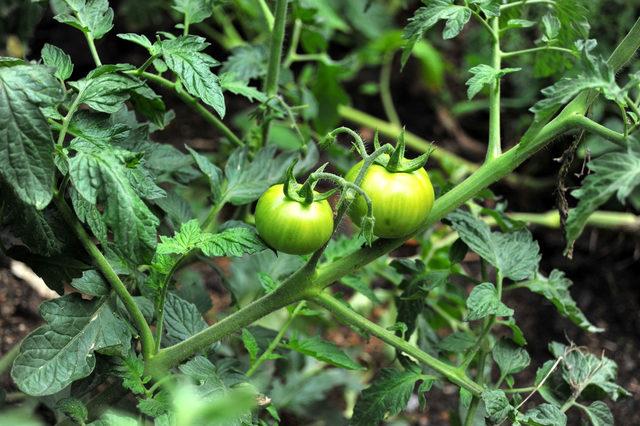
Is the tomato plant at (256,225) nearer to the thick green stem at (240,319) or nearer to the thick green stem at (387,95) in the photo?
the thick green stem at (240,319)

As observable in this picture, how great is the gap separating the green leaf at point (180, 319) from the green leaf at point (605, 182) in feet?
1.74

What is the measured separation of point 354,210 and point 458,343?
0.36m

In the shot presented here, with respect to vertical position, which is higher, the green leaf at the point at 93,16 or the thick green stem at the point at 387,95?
the green leaf at the point at 93,16

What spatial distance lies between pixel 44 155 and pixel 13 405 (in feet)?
2.01

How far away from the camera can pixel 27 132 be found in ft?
2.74

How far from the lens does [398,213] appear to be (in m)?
0.93

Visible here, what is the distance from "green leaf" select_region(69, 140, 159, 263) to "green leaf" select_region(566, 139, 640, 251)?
0.46 m

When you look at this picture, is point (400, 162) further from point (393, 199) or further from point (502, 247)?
point (502, 247)

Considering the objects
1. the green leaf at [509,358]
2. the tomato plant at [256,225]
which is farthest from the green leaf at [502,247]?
the green leaf at [509,358]

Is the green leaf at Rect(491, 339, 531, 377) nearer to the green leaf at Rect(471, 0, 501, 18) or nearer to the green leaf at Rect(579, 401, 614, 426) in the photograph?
the green leaf at Rect(579, 401, 614, 426)

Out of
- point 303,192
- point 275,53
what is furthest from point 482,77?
point 275,53

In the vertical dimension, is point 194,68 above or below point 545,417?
above

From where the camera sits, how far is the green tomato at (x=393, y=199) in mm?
930

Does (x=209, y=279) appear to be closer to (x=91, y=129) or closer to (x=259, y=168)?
(x=259, y=168)
